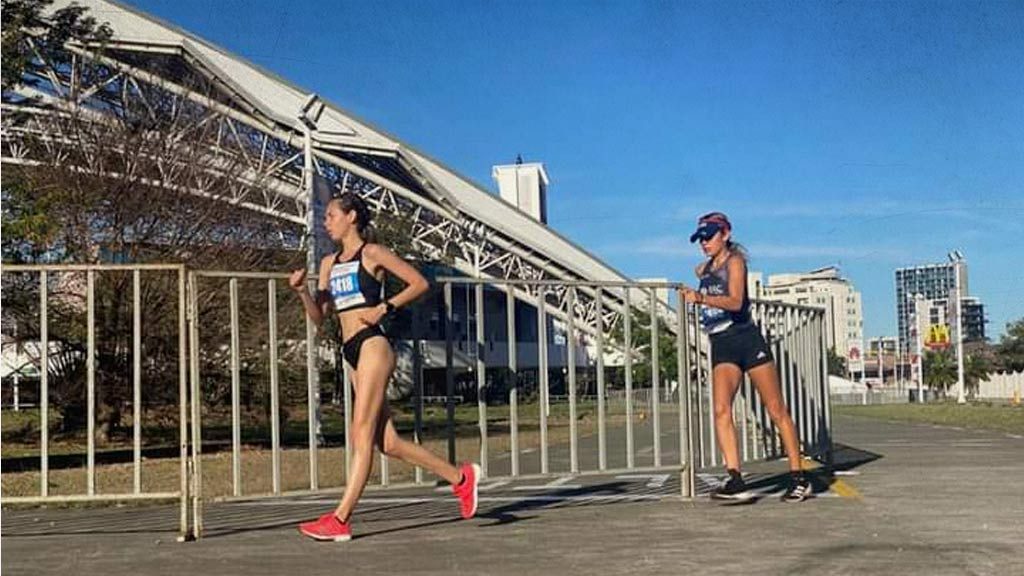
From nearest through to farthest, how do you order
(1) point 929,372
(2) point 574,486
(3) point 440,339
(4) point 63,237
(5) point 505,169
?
(3) point 440,339 → (2) point 574,486 → (4) point 63,237 → (5) point 505,169 → (1) point 929,372

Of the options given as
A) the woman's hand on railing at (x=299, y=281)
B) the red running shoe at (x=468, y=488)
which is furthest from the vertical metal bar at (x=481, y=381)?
the woman's hand on railing at (x=299, y=281)

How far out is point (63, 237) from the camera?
64.6ft

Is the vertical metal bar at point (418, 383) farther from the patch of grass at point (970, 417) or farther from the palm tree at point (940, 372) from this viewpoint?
the palm tree at point (940, 372)

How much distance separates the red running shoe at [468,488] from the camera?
24.0 ft

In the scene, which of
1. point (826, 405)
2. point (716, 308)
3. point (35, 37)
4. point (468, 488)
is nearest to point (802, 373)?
point (826, 405)

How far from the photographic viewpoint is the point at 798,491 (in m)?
8.25

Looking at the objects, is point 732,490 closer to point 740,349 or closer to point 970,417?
point 740,349

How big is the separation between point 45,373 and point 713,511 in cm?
445

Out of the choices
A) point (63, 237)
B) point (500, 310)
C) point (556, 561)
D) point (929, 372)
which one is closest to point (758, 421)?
point (500, 310)

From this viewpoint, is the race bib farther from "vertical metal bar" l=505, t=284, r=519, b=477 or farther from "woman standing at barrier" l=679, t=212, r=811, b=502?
"woman standing at barrier" l=679, t=212, r=811, b=502

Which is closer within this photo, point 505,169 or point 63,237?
point 63,237

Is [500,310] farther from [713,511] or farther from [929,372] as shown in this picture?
[929,372]

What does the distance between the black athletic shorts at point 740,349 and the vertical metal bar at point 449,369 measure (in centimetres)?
193

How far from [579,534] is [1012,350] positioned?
128 metres
